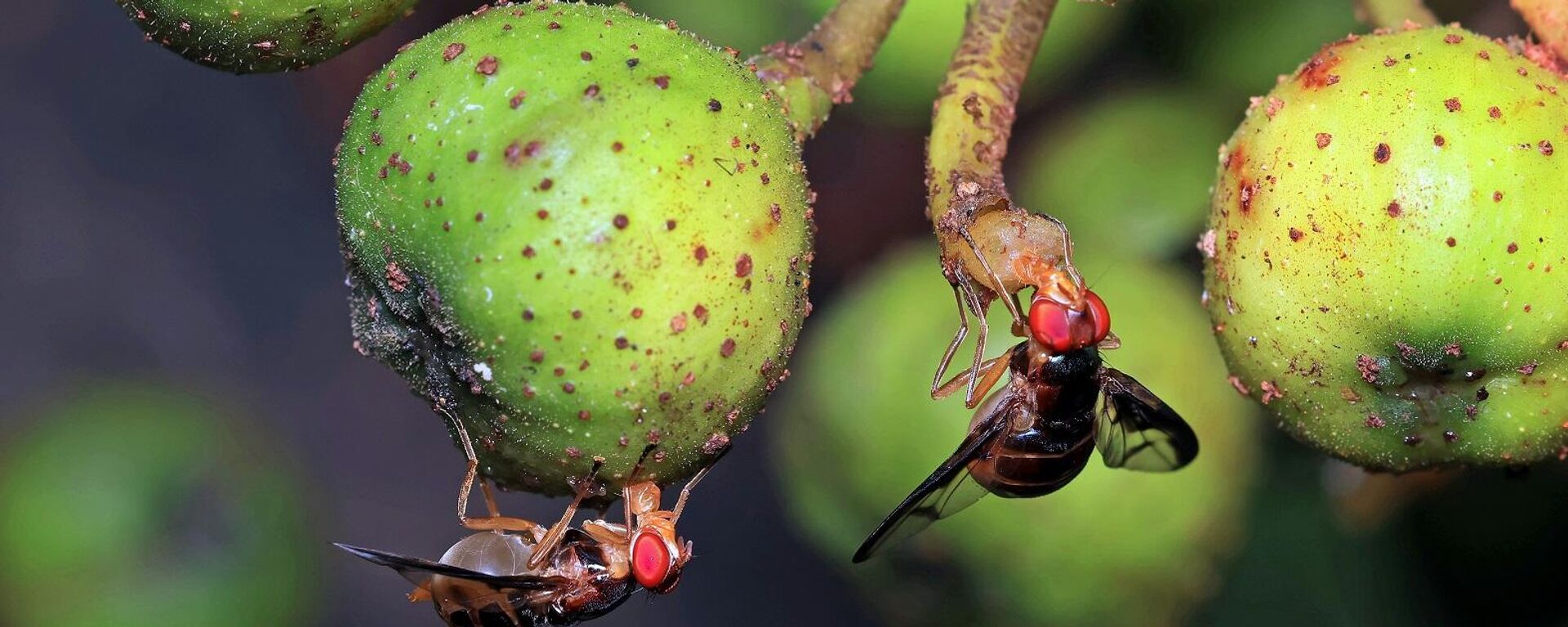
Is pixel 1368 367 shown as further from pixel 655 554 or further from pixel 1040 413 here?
pixel 655 554

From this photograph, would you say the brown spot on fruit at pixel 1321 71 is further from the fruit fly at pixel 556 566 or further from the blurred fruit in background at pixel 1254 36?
the fruit fly at pixel 556 566

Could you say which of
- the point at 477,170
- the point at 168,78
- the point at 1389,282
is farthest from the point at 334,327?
the point at 1389,282

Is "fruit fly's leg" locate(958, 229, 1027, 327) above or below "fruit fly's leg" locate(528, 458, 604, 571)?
above

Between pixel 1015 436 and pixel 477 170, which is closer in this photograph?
pixel 477 170

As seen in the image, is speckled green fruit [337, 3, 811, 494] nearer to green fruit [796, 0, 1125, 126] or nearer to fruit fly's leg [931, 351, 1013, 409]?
fruit fly's leg [931, 351, 1013, 409]

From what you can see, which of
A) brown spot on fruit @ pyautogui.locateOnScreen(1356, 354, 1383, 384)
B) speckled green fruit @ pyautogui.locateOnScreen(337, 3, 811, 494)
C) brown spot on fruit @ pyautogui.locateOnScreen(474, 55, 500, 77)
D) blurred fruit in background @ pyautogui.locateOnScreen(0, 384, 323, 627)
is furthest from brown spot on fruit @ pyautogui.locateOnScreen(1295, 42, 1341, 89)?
blurred fruit in background @ pyautogui.locateOnScreen(0, 384, 323, 627)

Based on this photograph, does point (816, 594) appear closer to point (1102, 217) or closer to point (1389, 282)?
point (1102, 217)
